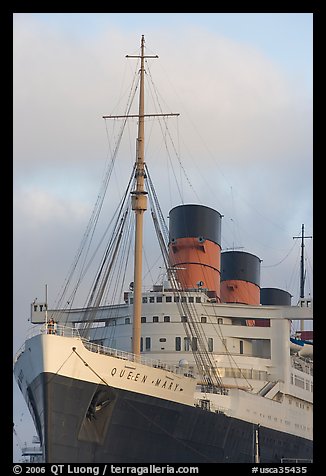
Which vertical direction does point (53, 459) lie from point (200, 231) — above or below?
below

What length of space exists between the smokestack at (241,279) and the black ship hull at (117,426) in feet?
45.1

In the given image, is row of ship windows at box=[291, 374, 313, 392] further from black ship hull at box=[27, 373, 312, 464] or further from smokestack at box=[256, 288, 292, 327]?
smokestack at box=[256, 288, 292, 327]

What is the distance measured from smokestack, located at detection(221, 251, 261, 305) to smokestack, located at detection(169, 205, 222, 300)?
448 centimetres

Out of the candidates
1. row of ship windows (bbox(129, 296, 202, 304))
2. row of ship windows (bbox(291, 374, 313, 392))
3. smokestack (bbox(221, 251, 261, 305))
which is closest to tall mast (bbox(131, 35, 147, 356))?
row of ship windows (bbox(129, 296, 202, 304))

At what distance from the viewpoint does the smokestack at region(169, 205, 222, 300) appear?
1757 inches

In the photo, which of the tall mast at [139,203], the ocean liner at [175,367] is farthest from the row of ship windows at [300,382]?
the tall mast at [139,203]

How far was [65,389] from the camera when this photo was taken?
30.4m

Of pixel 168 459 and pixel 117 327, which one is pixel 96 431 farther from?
pixel 117 327

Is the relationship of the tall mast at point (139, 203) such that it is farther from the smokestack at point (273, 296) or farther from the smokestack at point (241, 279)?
the smokestack at point (273, 296)

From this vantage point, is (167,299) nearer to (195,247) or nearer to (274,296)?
(195,247)

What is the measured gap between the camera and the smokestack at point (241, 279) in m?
49.9
